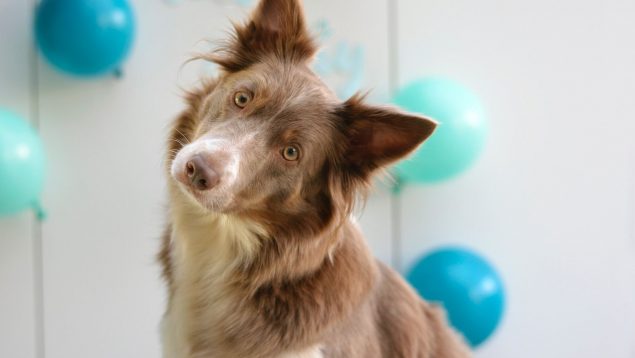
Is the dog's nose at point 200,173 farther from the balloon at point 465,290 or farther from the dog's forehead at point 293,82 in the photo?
the balloon at point 465,290

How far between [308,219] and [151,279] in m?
1.80

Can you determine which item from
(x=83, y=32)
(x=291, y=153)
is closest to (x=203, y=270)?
(x=291, y=153)

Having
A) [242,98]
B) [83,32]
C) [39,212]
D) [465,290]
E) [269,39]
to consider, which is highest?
[83,32]

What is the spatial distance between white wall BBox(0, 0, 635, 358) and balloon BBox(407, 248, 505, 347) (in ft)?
0.95

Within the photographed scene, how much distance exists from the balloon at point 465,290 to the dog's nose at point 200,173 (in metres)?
1.93

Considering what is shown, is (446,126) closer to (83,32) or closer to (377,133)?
(377,133)

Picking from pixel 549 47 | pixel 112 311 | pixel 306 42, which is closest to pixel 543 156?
pixel 549 47

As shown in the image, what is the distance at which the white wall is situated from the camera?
10.7 feet

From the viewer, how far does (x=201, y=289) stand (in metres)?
2.04

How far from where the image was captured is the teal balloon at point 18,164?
2.77m

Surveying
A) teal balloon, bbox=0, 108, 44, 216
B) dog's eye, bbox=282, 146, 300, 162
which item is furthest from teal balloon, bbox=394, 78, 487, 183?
teal balloon, bbox=0, 108, 44, 216

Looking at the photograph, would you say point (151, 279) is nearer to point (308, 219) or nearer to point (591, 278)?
point (308, 219)

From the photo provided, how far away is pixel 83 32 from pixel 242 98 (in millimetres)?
1361

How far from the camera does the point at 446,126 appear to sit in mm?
3123
